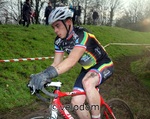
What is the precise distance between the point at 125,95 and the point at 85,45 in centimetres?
548

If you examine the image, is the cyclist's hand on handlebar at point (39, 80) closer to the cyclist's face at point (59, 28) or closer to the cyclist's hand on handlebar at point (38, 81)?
the cyclist's hand on handlebar at point (38, 81)

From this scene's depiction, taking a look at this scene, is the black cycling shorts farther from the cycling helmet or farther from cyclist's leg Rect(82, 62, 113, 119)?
the cycling helmet

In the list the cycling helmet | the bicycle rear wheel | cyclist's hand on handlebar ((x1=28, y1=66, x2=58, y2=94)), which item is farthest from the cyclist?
the bicycle rear wheel

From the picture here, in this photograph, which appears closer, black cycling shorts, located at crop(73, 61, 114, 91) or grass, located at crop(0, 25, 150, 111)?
black cycling shorts, located at crop(73, 61, 114, 91)

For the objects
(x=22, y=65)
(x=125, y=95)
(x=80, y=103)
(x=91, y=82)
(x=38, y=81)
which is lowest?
(x=125, y=95)

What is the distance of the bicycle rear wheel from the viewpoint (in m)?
4.27

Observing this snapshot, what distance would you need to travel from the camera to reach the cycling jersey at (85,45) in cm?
344

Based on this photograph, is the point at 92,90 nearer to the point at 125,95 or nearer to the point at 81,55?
the point at 81,55

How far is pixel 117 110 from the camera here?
455 centimetres

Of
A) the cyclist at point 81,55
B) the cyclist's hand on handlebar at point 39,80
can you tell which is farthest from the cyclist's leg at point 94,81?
the cyclist's hand on handlebar at point 39,80

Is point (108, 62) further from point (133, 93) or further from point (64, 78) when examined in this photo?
point (64, 78)

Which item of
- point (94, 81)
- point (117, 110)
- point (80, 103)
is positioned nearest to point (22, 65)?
point (117, 110)

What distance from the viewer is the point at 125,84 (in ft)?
33.5

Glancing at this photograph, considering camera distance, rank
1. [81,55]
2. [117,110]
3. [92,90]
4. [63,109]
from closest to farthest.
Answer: [63,109]
[81,55]
[92,90]
[117,110]
